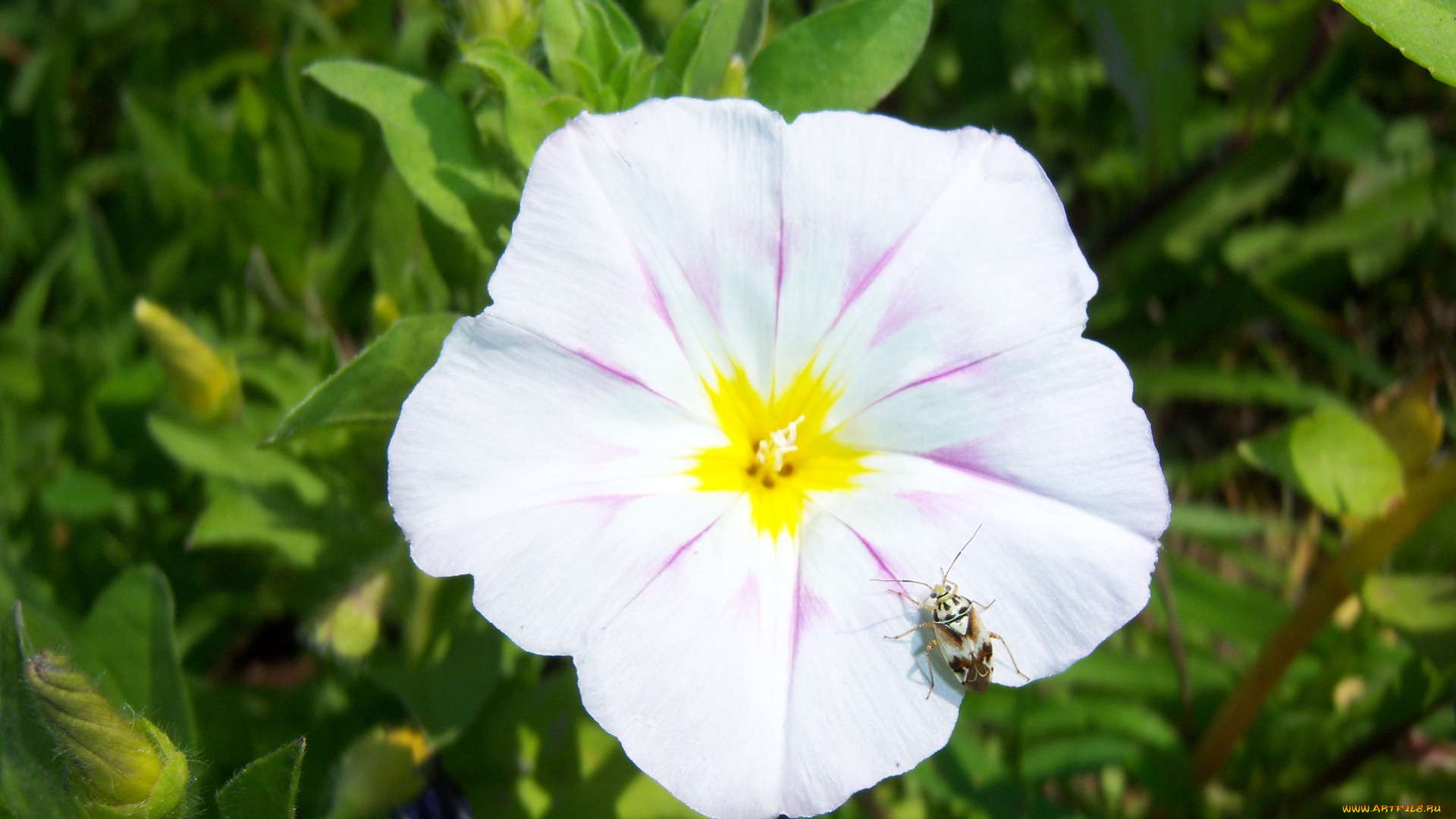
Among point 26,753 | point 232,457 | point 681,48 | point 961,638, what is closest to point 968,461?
point 961,638

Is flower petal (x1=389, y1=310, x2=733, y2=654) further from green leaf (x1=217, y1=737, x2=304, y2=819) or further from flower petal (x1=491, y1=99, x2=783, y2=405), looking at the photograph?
green leaf (x1=217, y1=737, x2=304, y2=819)

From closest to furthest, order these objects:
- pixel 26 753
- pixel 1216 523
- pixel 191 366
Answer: pixel 26 753 → pixel 191 366 → pixel 1216 523

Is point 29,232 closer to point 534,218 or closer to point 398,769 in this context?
point 398,769

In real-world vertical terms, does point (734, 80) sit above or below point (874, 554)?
above

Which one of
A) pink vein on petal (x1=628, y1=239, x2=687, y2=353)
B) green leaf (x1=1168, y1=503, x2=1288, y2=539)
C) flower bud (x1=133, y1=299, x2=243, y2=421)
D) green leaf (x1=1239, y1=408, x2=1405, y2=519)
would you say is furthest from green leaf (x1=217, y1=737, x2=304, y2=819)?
green leaf (x1=1168, y1=503, x2=1288, y2=539)

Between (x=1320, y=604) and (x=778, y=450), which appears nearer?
(x=778, y=450)

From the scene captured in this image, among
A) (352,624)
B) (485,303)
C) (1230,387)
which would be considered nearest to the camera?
(352,624)

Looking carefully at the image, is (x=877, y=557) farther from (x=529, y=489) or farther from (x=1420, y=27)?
(x=1420, y=27)
